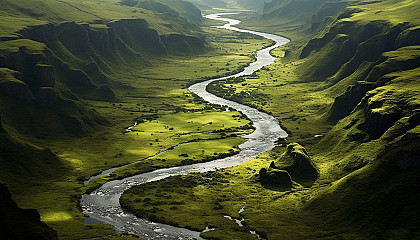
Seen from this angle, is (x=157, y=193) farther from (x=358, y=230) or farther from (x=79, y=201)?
(x=358, y=230)

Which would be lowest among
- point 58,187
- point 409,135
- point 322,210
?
point 58,187

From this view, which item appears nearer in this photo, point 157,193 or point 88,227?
point 88,227

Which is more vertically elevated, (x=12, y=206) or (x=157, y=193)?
(x=12, y=206)

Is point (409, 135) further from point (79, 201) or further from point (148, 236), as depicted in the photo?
point (79, 201)

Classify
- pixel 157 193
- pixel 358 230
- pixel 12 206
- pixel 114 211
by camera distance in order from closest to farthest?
pixel 12 206, pixel 358 230, pixel 114 211, pixel 157 193

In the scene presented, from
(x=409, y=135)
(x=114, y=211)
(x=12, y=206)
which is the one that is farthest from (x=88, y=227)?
(x=409, y=135)

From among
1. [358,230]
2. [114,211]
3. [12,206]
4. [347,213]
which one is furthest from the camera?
[114,211]

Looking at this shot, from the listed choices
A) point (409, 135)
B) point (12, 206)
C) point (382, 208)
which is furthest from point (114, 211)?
point (409, 135)
